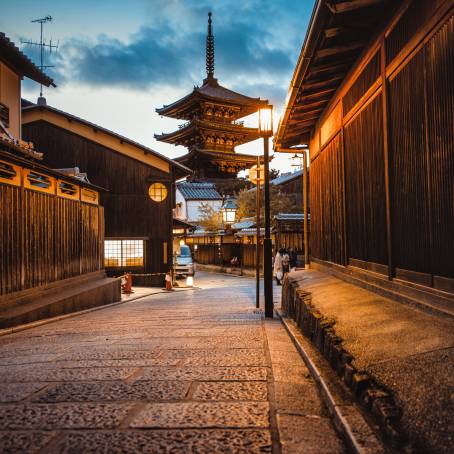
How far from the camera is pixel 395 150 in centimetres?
515

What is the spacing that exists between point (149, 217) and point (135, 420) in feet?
74.2

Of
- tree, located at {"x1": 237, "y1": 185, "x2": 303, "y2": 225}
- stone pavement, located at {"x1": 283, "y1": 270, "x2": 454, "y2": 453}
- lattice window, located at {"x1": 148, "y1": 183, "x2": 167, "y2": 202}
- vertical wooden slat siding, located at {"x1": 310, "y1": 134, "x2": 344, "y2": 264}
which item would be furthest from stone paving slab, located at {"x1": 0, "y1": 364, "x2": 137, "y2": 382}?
tree, located at {"x1": 237, "y1": 185, "x2": 303, "y2": 225}

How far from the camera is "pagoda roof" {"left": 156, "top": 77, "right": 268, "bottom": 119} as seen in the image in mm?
43156

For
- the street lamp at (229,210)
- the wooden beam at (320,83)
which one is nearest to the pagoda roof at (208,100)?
the street lamp at (229,210)

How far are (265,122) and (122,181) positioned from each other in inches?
643

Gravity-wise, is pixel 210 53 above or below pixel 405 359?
above

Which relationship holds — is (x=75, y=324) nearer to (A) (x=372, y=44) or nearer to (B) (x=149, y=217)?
(A) (x=372, y=44)

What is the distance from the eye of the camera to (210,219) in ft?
155

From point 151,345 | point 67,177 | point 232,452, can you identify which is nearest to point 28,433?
point 232,452

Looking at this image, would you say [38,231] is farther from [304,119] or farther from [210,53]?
[210,53]

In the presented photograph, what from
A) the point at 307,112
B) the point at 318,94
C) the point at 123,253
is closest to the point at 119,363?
the point at 318,94

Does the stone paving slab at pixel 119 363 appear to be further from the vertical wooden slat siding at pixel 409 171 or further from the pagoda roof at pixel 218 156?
the pagoda roof at pixel 218 156

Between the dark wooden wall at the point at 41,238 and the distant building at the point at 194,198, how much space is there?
36626mm

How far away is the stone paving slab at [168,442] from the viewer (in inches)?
112
